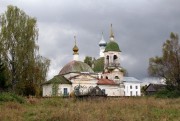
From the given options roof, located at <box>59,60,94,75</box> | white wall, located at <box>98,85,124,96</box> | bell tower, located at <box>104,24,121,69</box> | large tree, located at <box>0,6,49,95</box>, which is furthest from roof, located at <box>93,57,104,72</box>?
large tree, located at <box>0,6,49,95</box>

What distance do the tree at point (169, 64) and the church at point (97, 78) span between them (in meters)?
8.96

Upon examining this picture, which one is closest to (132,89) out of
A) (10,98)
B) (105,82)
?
(105,82)

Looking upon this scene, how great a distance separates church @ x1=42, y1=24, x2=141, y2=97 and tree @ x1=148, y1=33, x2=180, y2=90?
896 cm

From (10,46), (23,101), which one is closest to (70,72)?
(10,46)

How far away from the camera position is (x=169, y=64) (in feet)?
186

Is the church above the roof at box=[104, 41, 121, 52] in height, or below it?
below

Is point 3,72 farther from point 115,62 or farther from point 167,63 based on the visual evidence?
point 115,62

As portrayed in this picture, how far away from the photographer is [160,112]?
50.9 ft

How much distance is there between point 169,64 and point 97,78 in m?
15.1

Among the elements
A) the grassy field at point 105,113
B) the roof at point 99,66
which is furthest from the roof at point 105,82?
the grassy field at point 105,113

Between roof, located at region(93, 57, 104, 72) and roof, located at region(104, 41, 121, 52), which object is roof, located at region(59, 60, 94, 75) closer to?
roof, located at region(104, 41, 121, 52)

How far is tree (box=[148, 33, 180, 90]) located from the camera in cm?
5425

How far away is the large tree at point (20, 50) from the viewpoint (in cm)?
4419

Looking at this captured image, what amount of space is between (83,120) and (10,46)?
33.8 m
